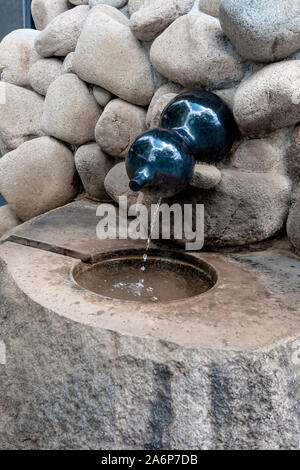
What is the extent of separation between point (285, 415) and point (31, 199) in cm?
196

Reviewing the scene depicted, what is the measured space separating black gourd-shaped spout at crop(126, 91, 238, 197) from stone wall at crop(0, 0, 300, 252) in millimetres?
Answer: 82

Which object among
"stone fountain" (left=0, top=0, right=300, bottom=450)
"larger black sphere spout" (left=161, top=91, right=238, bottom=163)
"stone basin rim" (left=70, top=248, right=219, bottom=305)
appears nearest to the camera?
"stone fountain" (left=0, top=0, right=300, bottom=450)

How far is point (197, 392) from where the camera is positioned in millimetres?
1222

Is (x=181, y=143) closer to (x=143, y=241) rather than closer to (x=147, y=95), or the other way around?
(x=143, y=241)

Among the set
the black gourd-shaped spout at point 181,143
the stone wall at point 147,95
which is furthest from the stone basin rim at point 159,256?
the black gourd-shaped spout at point 181,143

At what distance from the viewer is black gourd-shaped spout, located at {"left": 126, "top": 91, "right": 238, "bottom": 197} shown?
170cm

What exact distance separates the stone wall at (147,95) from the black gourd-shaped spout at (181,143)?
0.27ft

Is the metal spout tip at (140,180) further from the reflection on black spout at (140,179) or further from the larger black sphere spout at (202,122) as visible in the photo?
the larger black sphere spout at (202,122)

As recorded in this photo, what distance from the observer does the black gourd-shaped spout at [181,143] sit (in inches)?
67.1

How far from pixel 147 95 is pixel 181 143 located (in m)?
0.77

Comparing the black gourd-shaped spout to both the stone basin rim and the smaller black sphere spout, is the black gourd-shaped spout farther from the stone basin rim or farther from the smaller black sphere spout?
the stone basin rim

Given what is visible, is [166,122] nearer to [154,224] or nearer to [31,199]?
[154,224]

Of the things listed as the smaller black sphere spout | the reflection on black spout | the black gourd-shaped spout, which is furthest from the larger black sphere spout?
the reflection on black spout
